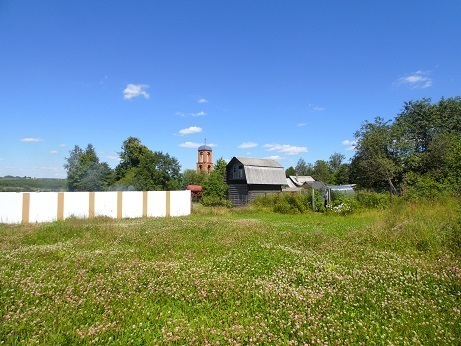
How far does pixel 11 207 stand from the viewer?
58.3 ft

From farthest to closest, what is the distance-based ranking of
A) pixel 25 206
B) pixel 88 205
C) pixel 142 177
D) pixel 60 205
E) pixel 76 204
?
pixel 142 177 < pixel 88 205 < pixel 76 204 < pixel 60 205 < pixel 25 206

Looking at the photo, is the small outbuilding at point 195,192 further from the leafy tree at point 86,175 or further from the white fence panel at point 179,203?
the white fence panel at point 179,203

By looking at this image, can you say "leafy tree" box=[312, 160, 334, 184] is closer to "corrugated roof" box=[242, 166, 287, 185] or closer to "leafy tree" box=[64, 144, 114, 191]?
"corrugated roof" box=[242, 166, 287, 185]

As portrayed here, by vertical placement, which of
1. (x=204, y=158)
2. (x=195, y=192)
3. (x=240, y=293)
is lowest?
(x=240, y=293)

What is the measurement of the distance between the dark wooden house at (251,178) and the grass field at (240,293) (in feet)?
86.5

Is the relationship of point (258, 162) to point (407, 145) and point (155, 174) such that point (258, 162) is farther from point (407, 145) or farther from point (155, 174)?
point (407, 145)

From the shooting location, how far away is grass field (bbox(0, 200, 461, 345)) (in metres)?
3.78

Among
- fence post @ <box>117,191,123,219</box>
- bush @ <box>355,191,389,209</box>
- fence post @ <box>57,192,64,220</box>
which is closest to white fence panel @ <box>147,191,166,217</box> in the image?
fence post @ <box>117,191,123,219</box>

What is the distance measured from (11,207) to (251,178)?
931 inches

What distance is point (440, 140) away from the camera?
108 ft

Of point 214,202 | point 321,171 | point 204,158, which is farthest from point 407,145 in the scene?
point 204,158

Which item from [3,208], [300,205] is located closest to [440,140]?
[300,205]

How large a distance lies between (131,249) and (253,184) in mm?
27678

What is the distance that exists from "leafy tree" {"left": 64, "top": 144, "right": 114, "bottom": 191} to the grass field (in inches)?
1144
